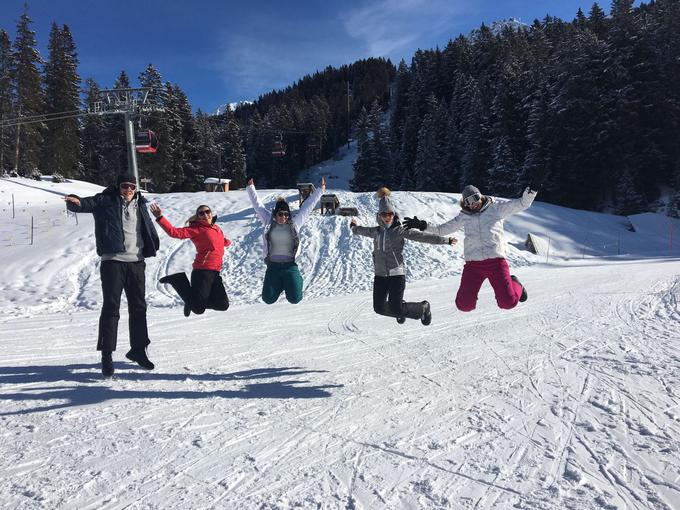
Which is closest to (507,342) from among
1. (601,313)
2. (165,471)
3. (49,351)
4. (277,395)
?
(601,313)

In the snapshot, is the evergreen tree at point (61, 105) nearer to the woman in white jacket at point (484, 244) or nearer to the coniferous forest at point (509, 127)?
the coniferous forest at point (509, 127)

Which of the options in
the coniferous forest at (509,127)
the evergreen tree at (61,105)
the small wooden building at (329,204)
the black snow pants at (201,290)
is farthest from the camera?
the evergreen tree at (61,105)

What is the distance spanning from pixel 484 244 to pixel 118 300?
508 centimetres

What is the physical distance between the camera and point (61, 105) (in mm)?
45875

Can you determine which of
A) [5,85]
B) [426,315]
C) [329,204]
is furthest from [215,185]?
[426,315]

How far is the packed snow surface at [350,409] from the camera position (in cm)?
A: 310

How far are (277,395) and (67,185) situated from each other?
38.6m

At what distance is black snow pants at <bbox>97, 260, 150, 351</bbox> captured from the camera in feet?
16.4

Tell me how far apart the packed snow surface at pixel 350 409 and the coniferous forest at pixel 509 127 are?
1094 inches

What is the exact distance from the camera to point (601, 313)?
943 centimetres

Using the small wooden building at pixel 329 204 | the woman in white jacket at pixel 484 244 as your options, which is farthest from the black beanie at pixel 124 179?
the small wooden building at pixel 329 204

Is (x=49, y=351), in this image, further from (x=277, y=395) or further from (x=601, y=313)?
(x=601, y=313)

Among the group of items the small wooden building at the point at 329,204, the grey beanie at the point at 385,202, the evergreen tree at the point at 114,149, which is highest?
the evergreen tree at the point at 114,149

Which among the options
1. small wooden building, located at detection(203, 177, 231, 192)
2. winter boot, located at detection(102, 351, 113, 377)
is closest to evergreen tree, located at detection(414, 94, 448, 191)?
small wooden building, located at detection(203, 177, 231, 192)
